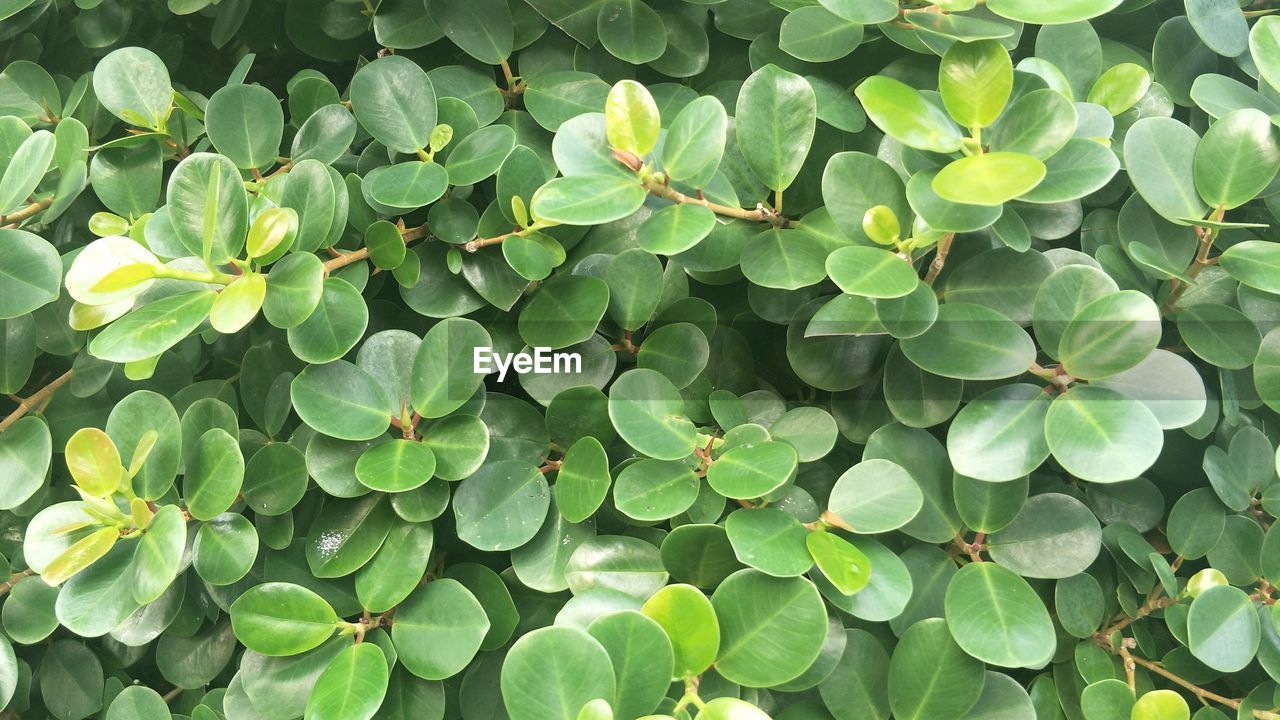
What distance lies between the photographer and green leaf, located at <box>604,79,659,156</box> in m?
0.57

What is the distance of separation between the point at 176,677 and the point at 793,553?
21.3 inches

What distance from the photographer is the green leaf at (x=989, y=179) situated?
48 centimetres

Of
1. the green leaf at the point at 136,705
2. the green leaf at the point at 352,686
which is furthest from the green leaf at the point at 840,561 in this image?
the green leaf at the point at 136,705

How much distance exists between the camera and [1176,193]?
0.61 meters

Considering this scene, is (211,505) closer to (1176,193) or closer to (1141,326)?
(1141,326)

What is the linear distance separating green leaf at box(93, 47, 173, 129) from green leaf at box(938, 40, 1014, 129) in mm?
684

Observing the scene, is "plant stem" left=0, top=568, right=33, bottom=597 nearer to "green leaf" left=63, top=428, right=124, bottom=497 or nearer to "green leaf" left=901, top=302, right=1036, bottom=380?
"green leaf" left=63, top=428, right=124, bottom=497

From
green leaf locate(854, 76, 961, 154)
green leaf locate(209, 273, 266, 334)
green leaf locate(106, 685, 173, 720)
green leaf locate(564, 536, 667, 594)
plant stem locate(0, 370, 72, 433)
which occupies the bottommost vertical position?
green leaf locate(106, 685, 173, 720)

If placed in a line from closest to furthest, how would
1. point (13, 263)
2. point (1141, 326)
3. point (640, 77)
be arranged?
point (1141, 326), point (13, 263), point (640, 77)

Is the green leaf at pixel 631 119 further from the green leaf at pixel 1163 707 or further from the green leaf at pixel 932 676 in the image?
the green leaf at pixel 1163 707

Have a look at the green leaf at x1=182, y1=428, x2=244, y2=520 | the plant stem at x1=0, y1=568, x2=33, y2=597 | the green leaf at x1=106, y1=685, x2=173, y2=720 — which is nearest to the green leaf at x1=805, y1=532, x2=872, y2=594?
the green leaf at x1=182, y1=428, x2=244, y2=520

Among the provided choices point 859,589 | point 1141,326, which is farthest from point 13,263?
point 1141,326

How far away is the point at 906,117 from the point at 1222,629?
444 millimetres

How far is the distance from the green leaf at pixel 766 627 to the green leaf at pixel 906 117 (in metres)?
0.32
